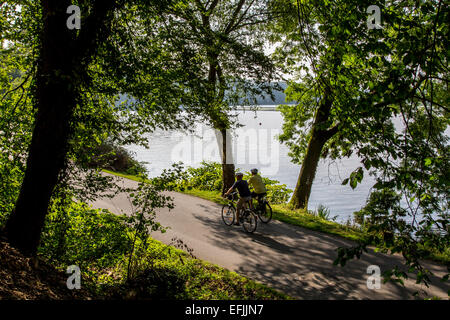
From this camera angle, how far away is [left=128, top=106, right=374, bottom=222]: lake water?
812 inches

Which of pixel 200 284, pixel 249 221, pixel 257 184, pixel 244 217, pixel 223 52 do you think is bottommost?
pixel 200 284

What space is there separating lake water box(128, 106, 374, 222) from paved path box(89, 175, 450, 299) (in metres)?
2.46

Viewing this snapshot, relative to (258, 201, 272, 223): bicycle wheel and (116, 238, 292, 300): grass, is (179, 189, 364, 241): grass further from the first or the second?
(116, 238, 292, 300): grass

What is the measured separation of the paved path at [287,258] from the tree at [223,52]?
4200mm

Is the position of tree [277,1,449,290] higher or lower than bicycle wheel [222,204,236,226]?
higher

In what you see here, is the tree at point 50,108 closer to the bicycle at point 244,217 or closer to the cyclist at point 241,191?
the cyclist at point 241,191

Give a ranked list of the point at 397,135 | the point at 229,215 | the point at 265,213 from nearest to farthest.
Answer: the point at 397,135 < the point at 229,215 < the point at 265,213

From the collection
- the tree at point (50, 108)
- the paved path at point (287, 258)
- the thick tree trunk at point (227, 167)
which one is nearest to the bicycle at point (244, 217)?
the paved path at point (287, 258)

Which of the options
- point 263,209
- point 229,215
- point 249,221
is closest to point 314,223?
point 263,209

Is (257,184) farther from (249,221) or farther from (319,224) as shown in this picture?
(319,224)

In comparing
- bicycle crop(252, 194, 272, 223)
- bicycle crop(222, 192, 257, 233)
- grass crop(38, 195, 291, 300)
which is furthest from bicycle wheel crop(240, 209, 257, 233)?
grass crop(38, 195, 291, 300)

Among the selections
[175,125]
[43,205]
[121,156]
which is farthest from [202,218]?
[121,156]

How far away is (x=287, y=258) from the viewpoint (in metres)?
9.24

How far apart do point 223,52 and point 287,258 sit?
8.13 meters
